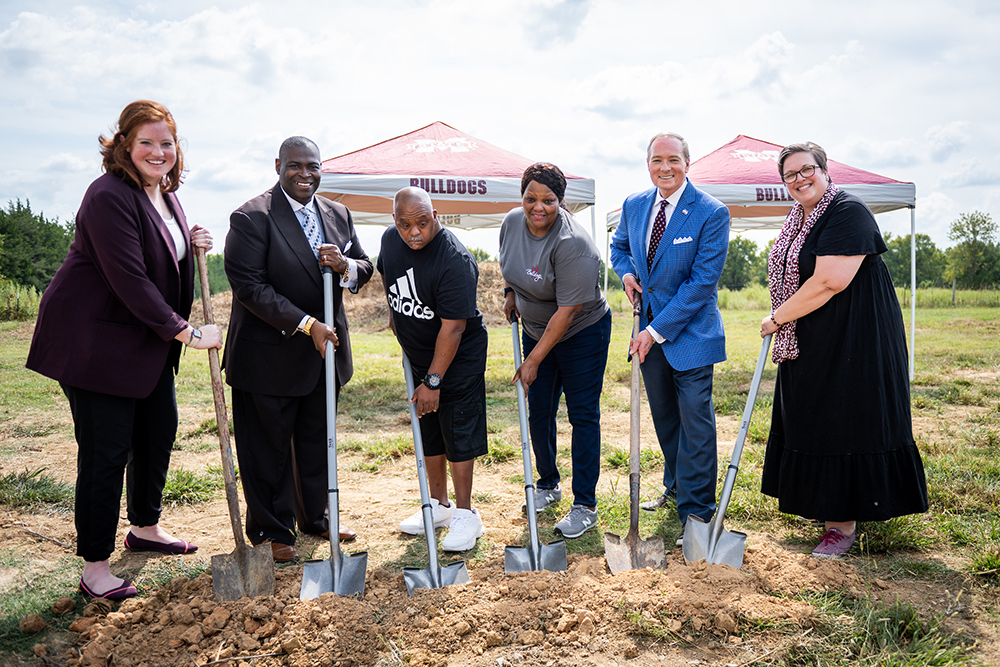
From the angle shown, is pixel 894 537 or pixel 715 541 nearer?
pixel 715 541

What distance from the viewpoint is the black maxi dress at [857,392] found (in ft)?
10.2

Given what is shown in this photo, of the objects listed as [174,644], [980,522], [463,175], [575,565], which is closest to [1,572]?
[174,644]

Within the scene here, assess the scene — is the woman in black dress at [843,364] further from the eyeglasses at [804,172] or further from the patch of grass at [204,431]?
the patch of grass at [204,431]

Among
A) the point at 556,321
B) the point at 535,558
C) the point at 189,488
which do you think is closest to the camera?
the point at 535,558

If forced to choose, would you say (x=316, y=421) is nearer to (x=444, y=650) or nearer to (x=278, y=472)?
(x=278, y=472)

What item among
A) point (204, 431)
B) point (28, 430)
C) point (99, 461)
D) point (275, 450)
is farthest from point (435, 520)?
point (28, 430)

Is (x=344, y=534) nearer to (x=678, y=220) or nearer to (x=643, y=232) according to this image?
(x=643, y=232)

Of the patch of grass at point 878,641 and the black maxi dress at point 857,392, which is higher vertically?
the black maxi dress at point 857,392

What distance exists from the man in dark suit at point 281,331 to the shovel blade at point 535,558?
3.70 ft

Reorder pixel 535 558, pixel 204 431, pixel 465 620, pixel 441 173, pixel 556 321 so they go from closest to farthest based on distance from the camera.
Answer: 1. pixel 465 620
2. pixel 535 558
3. pixel 556 321
4. pixel 204 431
5. pixel 441 173

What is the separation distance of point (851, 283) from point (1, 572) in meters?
4.35

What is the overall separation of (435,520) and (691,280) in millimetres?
1940

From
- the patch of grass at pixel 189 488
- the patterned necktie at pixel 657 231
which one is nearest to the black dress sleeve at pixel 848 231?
the patterned necktie at pixel 657 231

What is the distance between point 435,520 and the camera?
3684mm
